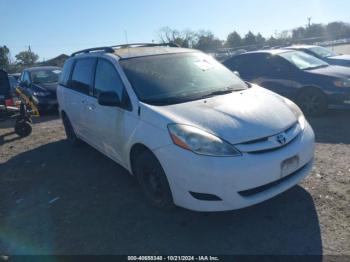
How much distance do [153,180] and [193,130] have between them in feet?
2.83

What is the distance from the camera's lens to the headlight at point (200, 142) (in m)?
3.19

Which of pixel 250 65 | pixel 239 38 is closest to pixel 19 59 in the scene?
pixel 239 38

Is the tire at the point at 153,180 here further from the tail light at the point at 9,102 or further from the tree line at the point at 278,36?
the tree line at the point at 278,36

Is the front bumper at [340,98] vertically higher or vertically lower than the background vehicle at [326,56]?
lower

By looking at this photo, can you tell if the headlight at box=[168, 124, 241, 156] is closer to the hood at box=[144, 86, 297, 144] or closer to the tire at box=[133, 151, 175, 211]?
the hood at box=[144, 86, 297, 144]

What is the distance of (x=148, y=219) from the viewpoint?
148 inches

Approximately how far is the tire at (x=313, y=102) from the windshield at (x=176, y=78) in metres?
3.46

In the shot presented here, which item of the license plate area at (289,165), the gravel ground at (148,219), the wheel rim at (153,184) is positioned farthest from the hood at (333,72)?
the wheel rim at (153,184)

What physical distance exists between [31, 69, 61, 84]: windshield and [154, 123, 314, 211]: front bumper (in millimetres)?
9843

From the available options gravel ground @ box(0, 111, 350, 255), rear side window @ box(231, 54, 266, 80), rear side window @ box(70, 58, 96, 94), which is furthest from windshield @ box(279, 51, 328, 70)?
rear side window @ box(70, 58, 96, 94)

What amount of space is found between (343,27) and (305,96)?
7493 centimetres

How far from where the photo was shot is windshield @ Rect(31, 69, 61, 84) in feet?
39.5

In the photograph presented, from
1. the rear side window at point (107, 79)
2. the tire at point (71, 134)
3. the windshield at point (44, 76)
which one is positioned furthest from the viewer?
the windshield at point (44, 76)

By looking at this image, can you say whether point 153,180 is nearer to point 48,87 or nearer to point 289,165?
point 289,165
